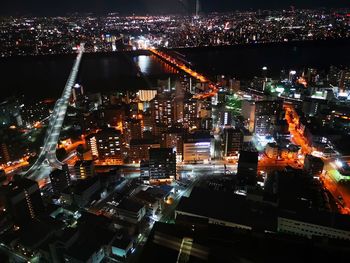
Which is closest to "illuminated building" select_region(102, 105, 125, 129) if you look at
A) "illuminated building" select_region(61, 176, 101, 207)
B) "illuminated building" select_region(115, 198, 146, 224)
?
"illuminated building" select_region(61, 176, 101, 207)

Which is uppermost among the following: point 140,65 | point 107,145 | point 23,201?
point 140,65

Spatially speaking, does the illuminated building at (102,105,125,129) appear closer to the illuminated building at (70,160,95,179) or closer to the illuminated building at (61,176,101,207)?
the illuminated building at (70,160,95,179)

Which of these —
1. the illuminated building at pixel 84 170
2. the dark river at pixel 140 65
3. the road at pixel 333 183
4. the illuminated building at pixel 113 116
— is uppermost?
the dark river at pixel 140 65

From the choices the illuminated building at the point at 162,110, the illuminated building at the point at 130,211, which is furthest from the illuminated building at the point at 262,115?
the illuminated building at the point at 130,211

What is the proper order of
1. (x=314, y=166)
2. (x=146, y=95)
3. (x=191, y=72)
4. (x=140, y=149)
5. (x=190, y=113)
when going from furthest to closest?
(x=191, y=72)
(x=146, y=95)
(x=190, y=113)
(x=140, y=149)
(x=314, y=166)

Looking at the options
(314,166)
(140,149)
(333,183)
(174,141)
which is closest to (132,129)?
(140,149)

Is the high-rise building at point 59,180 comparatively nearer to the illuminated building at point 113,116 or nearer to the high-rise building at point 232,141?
the illuminated building at point 113,116

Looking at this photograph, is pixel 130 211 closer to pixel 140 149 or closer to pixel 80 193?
pixel 80 193
